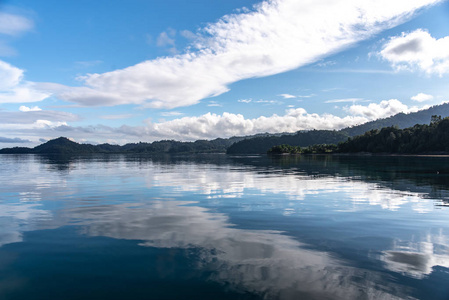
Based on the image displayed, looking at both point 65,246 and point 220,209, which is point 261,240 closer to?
point 220,209

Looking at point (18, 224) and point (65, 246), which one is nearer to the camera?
point (65, 246)

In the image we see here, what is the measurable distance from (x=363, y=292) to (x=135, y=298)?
883cm

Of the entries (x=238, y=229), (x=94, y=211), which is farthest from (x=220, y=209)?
(x=94, y=211)

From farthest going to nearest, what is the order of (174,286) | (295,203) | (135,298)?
(295,203)
(174,286)
(135,298)

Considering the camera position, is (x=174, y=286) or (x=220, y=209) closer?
(x=174, y=286)

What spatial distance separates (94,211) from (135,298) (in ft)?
57.8

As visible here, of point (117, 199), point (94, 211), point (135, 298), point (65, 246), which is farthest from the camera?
point (117, 199)

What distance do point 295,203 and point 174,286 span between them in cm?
2038

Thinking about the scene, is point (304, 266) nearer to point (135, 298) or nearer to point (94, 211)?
point (135, 298)

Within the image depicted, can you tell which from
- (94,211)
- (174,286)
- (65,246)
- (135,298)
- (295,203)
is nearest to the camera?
(135,298)

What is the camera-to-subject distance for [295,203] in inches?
1151

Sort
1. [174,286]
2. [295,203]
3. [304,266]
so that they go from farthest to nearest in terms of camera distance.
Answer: [295,203]
[304,266]
[174,286]

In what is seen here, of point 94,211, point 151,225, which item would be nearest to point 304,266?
point 151,225

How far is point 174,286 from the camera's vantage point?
11.3m
